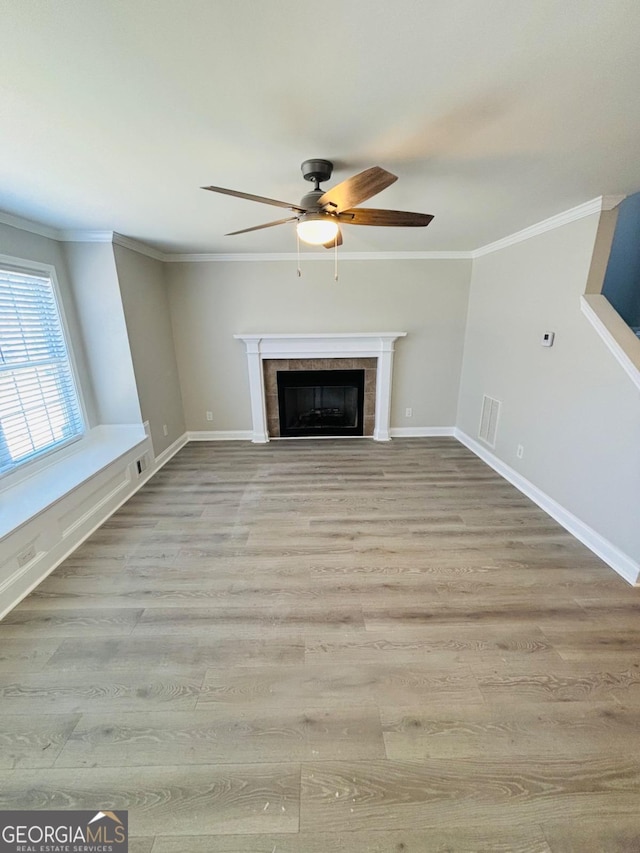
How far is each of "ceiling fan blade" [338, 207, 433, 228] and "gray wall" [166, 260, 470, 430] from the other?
7.09 feet

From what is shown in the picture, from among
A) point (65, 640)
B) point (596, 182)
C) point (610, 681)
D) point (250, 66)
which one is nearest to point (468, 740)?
point (610, 681)

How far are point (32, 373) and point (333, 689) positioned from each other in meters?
3.10

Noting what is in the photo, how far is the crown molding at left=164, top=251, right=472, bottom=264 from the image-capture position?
3869mm

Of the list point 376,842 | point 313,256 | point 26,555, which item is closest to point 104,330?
point 26,555

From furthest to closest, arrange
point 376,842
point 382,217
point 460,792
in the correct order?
point 382,217 < point 460,792 < point 376,842

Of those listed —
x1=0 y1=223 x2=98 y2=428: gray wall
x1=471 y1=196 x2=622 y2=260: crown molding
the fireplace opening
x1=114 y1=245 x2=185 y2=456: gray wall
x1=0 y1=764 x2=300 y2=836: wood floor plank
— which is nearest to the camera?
x1=0 y1=764 x2=300 y2=836: wood floor plank

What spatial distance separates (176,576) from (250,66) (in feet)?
8.18

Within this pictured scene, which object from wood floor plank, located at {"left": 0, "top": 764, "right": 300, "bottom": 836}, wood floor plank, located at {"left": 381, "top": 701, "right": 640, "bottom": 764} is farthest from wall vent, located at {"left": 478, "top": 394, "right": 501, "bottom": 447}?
wood floor plank, located at {"left": 0, "top": 764, "right": 300, "bottom": 836}

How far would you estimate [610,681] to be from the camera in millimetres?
1476

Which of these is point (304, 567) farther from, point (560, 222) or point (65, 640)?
point (560, 222)

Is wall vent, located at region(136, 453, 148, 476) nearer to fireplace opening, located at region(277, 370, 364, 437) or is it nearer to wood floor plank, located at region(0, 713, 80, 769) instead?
fireplace opening, located at region(277, 370, 364, 437)

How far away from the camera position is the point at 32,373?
2.65 meters

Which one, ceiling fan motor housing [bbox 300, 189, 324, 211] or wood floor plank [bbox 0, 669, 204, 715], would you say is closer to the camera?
wood floor plank [bbox 0, 669, 204, 715]

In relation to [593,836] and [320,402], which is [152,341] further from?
[593,836]
